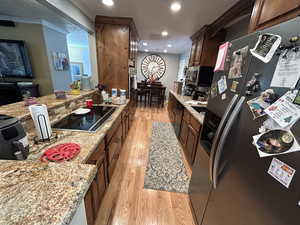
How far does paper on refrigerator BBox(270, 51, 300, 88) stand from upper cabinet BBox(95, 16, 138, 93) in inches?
95.2

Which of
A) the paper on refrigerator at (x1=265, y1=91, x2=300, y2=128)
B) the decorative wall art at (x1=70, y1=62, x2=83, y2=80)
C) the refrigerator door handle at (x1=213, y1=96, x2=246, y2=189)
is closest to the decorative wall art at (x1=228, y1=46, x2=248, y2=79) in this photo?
the refrigerator door handle at (x1=213, y1=96, x2=246, y2=189)

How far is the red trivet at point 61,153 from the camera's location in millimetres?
800

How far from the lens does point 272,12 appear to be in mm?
936

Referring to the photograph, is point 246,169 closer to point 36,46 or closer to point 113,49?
point 113,49

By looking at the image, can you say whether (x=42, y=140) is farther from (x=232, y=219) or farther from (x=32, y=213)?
(x=232, y=219)

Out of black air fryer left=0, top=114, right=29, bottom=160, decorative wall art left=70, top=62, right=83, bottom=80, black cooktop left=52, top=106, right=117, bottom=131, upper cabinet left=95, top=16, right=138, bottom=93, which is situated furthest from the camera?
decorative wall art left=70, top=62, right=83, bottom=80

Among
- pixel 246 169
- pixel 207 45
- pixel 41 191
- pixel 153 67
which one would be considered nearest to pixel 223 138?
pixel 246 169

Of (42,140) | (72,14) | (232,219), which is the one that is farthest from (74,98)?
(232,219)

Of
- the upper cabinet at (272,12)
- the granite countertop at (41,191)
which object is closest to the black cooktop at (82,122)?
the granite countertop at (41,191)

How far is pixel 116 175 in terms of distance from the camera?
6.07 ft

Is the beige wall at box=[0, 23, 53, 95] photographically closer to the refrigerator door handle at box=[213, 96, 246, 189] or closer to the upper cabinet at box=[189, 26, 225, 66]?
the upper cabinet at box=[189, 26, 225, 66]

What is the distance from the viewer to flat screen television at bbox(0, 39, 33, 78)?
327 cm

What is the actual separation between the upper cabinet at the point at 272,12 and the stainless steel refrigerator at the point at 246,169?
36 centimetres

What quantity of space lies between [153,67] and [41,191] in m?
6.64
